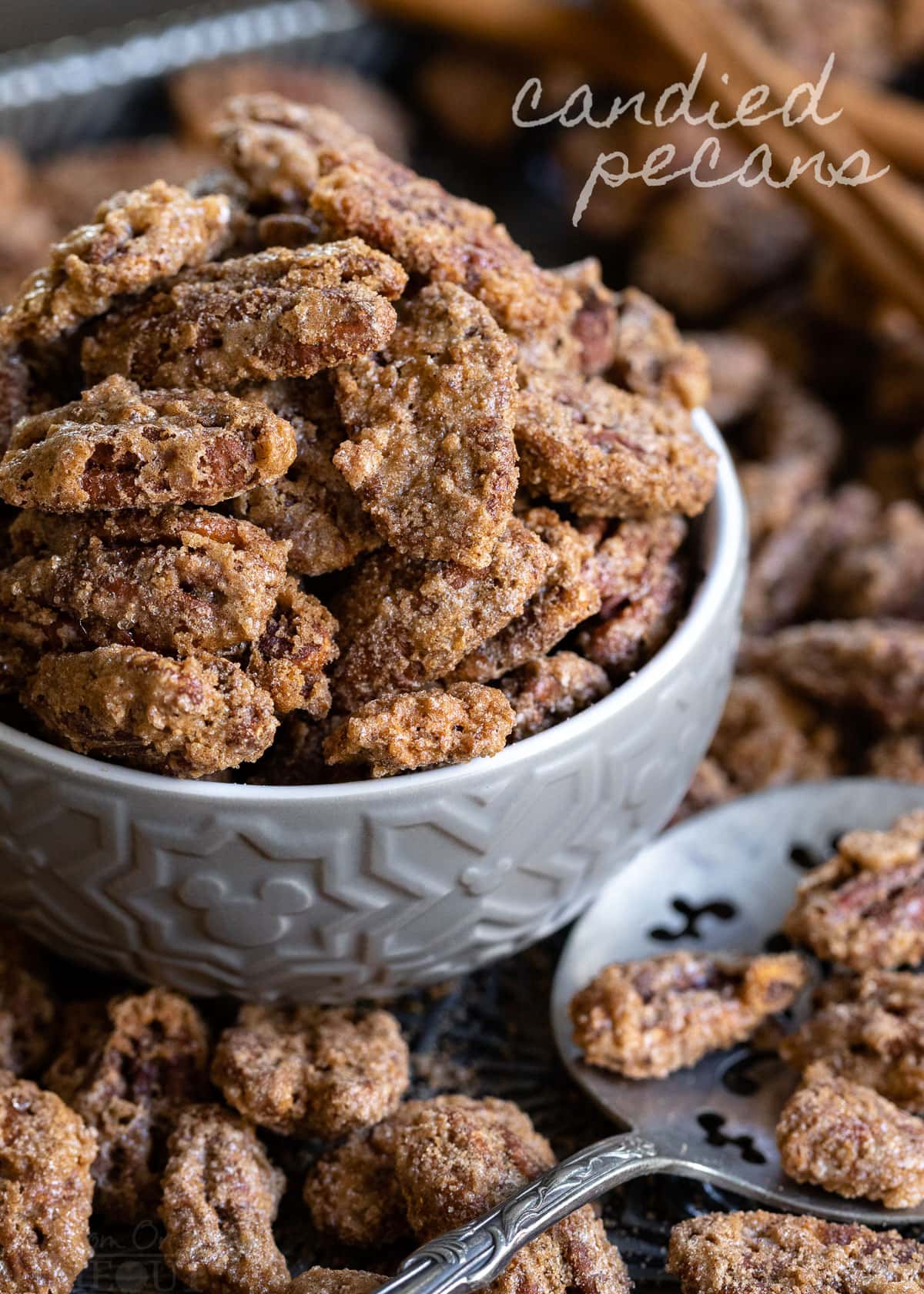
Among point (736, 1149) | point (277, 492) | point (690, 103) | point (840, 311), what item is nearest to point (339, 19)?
Result: point (690, 103)

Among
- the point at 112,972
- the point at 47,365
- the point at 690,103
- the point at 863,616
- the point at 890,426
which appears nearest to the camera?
the point at 47,365

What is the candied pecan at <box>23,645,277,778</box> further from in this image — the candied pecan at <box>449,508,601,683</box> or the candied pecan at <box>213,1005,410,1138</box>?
the candied pecan at <box>213,1005,410,1138</box>

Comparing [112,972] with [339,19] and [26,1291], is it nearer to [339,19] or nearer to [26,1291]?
[26,1291]

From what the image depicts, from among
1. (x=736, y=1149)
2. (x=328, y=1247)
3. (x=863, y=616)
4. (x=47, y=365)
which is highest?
(x=47, y=365)

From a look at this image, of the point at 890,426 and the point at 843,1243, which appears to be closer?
the point at 843,1243

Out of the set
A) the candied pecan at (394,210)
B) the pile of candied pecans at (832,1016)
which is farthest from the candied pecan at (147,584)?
the pile of candied pecans at (832,1016)

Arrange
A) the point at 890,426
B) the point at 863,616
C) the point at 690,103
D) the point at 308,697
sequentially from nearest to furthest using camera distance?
1. the point at 308,697
2. the point at 863,616
3. the point at 890,426
4. the point at 690,103

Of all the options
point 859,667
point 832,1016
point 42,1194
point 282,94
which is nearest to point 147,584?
point 42,1194
